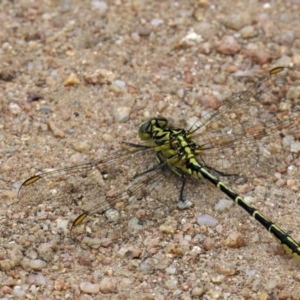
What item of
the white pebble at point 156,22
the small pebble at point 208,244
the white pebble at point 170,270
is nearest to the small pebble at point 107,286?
the white pebble at point 170,270

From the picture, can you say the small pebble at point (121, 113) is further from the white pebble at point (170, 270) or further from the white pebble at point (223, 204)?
the white pebble at point (170, 270)

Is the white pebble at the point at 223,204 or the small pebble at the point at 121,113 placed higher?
the small pebble at the point at 121,113

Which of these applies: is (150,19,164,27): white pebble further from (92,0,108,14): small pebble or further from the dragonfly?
the dragonfly

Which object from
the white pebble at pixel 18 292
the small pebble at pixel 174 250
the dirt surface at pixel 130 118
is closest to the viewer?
the white pebble at pixel 18 292

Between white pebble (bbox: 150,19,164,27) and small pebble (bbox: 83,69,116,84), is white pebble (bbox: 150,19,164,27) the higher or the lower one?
the higher one

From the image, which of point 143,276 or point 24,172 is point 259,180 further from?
point 24,172

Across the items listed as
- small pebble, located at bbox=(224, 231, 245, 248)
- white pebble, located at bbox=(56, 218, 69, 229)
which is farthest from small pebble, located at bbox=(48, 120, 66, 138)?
small pebble, located at bbox=(224, 231, 245, 248)

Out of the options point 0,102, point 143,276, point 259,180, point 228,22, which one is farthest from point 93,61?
point 143,276
